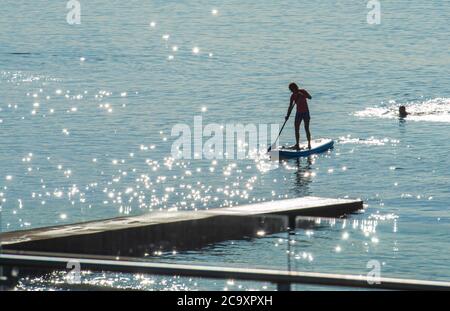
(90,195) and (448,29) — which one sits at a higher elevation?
(448,29)

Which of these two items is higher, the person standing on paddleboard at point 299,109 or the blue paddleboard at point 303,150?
the person standing on paddleboard at point 299,109

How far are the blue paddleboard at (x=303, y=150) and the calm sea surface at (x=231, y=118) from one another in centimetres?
36

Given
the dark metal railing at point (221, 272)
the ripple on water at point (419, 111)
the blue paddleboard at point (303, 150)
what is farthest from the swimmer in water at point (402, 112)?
the dark metal railing at point (221, 272)

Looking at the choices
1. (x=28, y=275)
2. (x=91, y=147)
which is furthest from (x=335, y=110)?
(x=28, y=275)

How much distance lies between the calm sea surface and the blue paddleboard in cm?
36

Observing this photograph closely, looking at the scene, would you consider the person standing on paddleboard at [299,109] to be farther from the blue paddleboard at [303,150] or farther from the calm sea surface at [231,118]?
the calm sea surface at [231,118]

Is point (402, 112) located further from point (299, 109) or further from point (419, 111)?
point (299, 109)

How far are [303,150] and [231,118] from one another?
11737 millimetres

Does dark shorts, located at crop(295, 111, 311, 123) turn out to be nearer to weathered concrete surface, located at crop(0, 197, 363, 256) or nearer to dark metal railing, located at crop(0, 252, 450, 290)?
weathered concrete surface, located at crop(0, 197, 363, 256)

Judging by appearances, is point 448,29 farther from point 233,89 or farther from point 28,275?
point 28,275

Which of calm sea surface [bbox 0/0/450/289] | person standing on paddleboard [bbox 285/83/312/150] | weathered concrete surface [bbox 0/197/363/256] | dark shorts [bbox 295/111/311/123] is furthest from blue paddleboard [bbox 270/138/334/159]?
weathered concrete surface [bbox 0/197/363/256]

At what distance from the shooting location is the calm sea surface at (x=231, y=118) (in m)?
17.7
